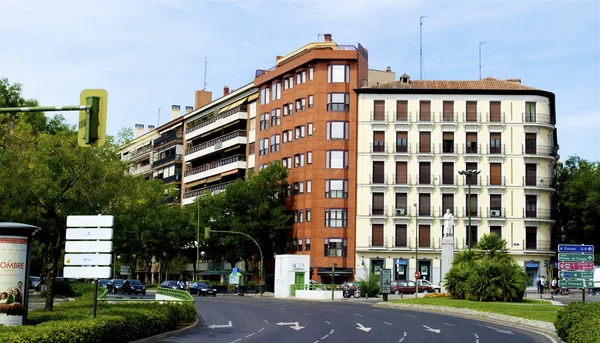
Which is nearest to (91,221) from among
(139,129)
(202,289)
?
(202,289)

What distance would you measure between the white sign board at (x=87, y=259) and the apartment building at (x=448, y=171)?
5951 cm

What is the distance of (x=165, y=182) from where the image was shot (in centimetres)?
11412

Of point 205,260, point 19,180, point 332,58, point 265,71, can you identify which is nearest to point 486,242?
point 19,180

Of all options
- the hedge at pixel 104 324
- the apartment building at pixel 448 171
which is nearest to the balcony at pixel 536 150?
the apartment building at pixel 448 171

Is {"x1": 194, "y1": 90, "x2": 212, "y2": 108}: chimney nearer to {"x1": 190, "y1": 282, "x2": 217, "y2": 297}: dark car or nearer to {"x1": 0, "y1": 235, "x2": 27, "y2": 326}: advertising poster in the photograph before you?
{"x1": 190, "y1": 282, "x2": 217, "y2": 297}: dark car

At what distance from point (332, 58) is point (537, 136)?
72.2 ft

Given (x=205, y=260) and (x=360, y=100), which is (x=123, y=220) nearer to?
(x=360, y=100)

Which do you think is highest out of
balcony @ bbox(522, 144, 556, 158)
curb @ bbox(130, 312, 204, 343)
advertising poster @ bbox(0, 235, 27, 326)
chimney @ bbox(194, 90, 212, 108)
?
chimney @ bbox(194, 90, 212, 108)

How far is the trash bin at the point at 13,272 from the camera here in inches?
851

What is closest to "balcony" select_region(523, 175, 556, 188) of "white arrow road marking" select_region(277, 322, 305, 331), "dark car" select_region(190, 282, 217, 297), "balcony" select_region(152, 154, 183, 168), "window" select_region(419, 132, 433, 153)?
"window" select_region(419, 132, 433, 153)

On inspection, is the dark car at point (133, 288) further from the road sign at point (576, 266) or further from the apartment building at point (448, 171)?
the road sign at point (576, 266)

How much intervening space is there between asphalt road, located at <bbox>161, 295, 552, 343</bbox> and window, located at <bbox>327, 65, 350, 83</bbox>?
44.5 metres

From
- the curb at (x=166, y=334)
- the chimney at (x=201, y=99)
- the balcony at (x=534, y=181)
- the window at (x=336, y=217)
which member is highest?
the chimney at (x=201, y=99)

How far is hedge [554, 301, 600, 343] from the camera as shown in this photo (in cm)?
2035
